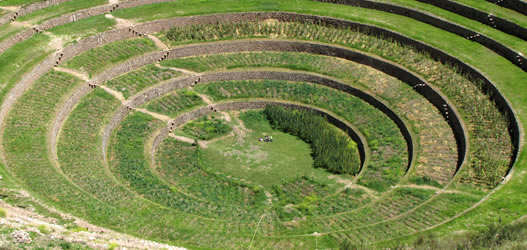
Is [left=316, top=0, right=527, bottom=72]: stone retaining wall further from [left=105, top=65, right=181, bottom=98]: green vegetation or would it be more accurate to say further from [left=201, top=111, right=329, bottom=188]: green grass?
[left=105, top=65, right=181, bottom=98]: green vegetation

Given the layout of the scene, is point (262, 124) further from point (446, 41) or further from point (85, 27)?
point (85, 27)

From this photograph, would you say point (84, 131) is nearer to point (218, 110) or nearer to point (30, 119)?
point (30, 119)

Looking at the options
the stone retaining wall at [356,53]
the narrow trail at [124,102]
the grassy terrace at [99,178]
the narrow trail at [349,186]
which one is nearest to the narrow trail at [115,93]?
the narrow trail at [124,102]

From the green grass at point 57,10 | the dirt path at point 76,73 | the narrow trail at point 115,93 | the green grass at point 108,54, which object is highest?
the green grass at point 57,10

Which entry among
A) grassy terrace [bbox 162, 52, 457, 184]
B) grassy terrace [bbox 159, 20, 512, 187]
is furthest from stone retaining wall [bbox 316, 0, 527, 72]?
grassy terrace [bbox 162, 52, 457, 184]

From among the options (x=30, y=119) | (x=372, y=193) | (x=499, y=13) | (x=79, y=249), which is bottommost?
(x=372, y=193)

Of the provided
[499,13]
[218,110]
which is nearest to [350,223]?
[218,110]

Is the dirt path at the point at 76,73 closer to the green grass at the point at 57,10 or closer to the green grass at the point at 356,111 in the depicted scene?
the green grass at the point at 57,10

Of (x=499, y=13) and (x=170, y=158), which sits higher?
(x=499, y=13)
